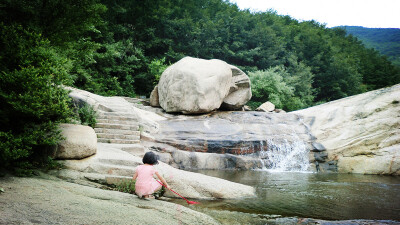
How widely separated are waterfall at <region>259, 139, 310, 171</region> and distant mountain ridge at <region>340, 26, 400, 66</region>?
8075 cm

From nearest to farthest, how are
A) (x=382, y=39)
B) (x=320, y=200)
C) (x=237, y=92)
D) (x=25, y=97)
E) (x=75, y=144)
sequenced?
1. (x=25, y=97)
2. (x=75, y=144)
3. (x=320, y=200)
4. (x=237, y=92)
5. (x=382, y=39)

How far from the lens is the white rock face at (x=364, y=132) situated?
10.1 meters

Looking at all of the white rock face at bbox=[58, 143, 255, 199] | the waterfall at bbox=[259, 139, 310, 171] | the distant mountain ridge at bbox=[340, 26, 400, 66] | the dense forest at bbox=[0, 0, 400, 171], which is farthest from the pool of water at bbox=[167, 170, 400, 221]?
the distant mountain ridge at bbox=[340, 26, 400, 66]

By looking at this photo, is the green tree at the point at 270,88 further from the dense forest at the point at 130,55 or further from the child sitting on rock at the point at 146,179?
the child sitting on rock at the point at 146,179

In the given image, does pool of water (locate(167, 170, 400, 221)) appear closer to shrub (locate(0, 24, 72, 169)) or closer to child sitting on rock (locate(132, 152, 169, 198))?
child sitting on rock (locate(132, 152, 169, 198))

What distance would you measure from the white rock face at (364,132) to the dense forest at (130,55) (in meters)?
10.4

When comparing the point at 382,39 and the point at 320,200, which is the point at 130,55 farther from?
the point at 382,39

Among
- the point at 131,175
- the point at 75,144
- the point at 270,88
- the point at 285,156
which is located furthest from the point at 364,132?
the point at 270,88

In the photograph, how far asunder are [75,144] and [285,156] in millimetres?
8550

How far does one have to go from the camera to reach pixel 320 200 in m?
5.63

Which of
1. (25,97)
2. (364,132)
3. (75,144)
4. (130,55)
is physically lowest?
(364,132)

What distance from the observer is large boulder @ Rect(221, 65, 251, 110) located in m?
15.0

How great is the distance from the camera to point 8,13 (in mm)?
5113

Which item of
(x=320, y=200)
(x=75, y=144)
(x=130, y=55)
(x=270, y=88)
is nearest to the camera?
Result: (x=75, y=144)
